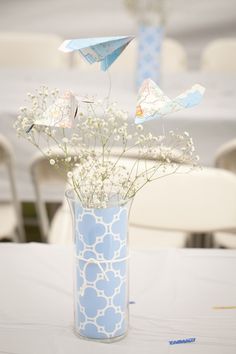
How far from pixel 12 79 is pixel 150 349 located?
2.41 m

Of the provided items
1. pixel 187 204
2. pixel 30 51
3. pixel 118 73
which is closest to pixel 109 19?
pixel 30 51

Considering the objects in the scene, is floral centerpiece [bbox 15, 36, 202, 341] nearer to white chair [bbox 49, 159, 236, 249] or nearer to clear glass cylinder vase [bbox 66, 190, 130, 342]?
clear glass cylinder vase [bbox 66, 190, 130, 342]

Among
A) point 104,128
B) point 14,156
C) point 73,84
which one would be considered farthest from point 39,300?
point 73,84

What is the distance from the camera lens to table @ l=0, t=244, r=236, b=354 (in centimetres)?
125

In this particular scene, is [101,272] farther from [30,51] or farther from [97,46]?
[30,51]

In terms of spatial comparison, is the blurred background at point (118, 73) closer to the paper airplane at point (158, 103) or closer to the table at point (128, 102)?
the table at point (128, 102)

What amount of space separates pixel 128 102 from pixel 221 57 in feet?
4.12

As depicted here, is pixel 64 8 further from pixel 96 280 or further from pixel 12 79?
pixel 96 280

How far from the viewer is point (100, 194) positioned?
4.07 ft

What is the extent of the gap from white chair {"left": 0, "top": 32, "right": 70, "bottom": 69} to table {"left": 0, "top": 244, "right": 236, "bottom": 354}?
2.51m

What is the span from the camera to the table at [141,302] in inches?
49.3

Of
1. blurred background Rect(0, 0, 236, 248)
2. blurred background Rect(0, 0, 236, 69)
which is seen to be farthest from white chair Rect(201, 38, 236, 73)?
blurred background Rect(0, 0, 236, 69)

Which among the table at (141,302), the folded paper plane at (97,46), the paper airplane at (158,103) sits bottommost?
the table at (141,302)

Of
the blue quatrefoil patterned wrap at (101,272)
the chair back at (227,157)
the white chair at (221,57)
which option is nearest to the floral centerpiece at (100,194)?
the blue quatrefoil patterned wrap at (101,272)
